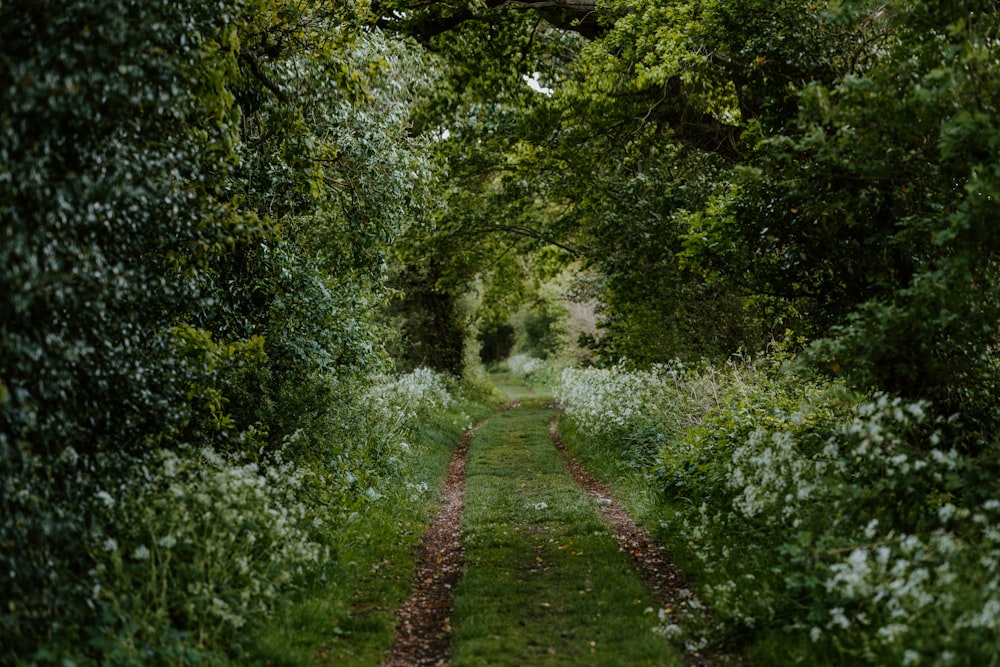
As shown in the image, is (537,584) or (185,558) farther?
(537,584)

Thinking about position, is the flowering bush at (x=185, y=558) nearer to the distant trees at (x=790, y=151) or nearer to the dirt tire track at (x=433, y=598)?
the dirt tire track at (x=433, y=598)

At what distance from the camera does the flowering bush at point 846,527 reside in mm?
4645

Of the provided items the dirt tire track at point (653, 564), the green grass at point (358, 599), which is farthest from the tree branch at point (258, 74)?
the dirt tire track at point (653, 564)

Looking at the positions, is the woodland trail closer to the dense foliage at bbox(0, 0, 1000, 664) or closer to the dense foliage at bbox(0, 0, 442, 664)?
the dense foliage at bbox(0, 0, 1000, 664)

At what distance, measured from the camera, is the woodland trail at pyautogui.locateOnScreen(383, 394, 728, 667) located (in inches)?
238

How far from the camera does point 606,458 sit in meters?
14.4

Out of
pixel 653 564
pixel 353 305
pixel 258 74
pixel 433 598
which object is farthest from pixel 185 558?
pixel 258 74

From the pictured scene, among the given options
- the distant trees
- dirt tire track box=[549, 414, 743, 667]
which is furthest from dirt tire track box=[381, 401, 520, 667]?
the distant trees

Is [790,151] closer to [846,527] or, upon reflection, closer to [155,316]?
[846,527]

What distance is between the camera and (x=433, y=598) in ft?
25.0

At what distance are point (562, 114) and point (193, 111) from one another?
406 inches

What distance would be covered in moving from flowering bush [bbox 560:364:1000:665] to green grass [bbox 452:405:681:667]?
2.83 feet

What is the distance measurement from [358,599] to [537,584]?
1949mm

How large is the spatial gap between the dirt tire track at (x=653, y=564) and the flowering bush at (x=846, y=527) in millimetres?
268
